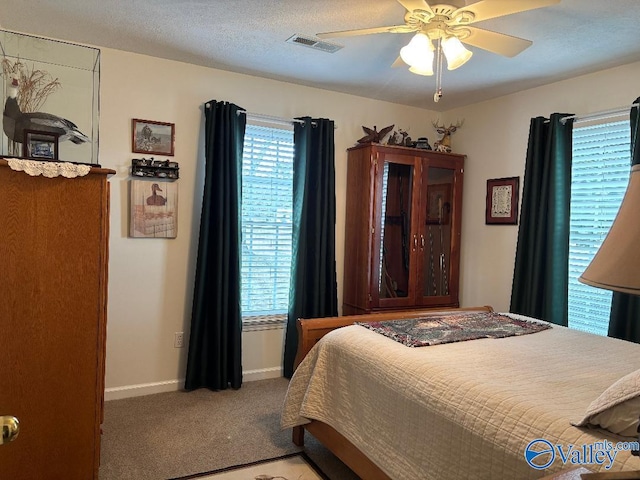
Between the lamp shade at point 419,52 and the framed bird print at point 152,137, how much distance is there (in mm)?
1928

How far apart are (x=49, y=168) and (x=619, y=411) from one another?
207 centimetres

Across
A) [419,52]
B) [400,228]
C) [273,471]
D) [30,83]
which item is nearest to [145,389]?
[273,471]

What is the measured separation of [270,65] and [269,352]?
7.45 feet

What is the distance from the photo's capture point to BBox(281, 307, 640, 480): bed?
1.36 m

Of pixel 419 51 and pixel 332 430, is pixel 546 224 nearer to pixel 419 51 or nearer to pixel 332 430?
pixel 419 51

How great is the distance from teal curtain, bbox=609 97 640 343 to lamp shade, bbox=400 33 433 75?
156cm

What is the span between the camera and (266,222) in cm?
385

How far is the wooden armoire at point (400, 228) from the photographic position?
12.7 feet

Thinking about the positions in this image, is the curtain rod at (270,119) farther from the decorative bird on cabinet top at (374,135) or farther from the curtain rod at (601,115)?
the curtain rod at (601,115)

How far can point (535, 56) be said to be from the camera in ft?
10.0

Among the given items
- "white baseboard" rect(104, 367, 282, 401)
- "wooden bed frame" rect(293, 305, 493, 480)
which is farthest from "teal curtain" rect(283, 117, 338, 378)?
"wooden bed frame" rect(293, 305, 493, 480)

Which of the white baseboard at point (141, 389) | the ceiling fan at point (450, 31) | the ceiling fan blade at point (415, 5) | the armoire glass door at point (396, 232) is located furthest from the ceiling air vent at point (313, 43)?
the white baseboard at point (141, 389)

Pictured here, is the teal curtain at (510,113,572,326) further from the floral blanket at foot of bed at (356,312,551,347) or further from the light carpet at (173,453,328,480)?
the light carpet at (173,453,328,480)

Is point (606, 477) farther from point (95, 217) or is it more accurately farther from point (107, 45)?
point (107, 45)
